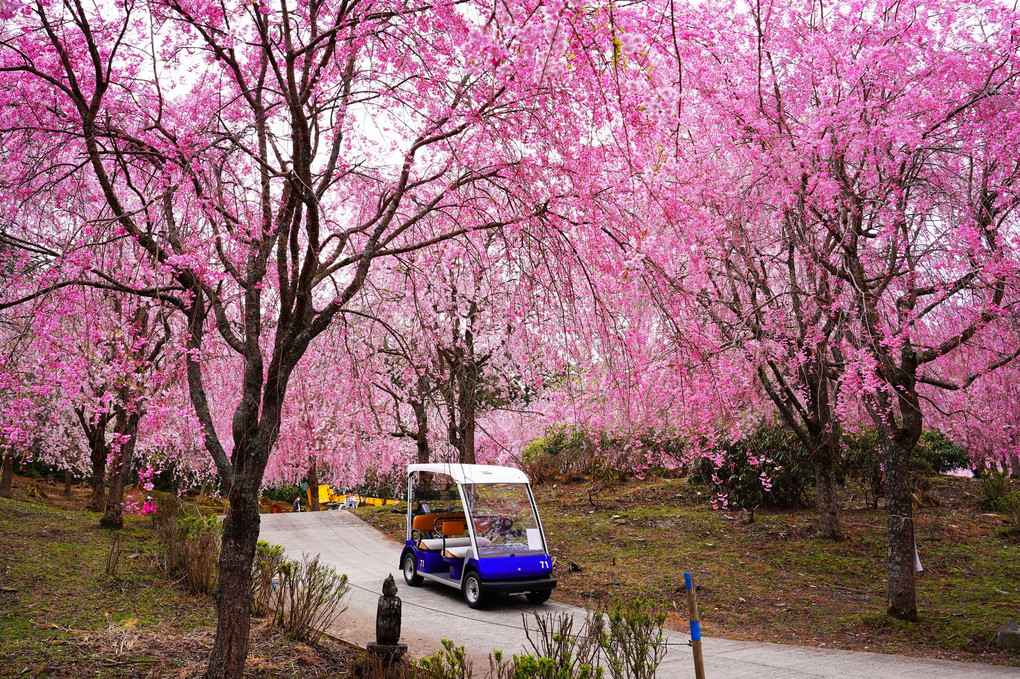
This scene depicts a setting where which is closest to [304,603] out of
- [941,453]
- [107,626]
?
[107,626]

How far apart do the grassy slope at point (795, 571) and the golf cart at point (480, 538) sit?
96 cm

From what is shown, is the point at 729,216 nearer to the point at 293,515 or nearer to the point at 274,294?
the point at 274,294

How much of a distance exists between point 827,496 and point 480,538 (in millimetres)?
6472

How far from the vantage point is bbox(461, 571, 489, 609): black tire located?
26.6 feet

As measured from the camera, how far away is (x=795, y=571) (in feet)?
31.9

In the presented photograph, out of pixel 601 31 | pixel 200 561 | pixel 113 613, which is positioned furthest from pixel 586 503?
pixel 601 31

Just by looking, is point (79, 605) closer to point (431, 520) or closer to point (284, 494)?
point (431, 520)

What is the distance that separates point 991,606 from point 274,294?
30.3 ft

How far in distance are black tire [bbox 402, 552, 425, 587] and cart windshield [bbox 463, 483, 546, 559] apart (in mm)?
1528

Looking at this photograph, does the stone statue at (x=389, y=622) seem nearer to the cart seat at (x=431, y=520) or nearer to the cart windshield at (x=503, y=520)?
the cart windshield at (x=503, y=520)

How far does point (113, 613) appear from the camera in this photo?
651cm

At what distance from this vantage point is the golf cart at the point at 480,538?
8.22 m

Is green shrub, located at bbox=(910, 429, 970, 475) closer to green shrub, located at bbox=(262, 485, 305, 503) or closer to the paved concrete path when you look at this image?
the paved concrete path

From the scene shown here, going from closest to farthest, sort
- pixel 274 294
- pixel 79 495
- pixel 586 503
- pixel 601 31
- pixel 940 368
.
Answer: pixel 601 31
pixel 274 294
pixel 940 368
pixel 586 503
pixel 79 495
